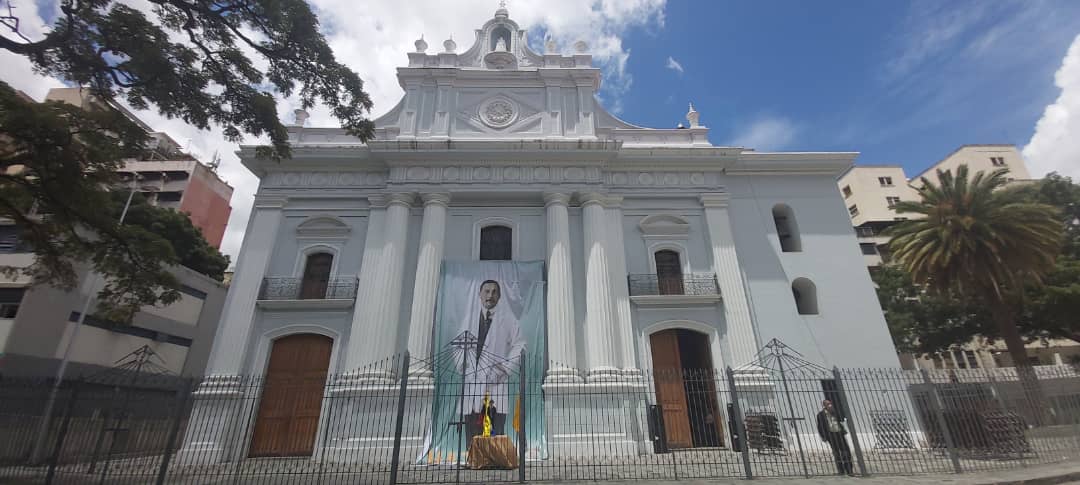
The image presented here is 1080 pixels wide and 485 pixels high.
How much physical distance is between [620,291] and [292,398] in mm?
9164

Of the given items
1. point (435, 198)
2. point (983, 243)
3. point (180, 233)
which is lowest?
point (983, 243)

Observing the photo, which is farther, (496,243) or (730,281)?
(496,243)

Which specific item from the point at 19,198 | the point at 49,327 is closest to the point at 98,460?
the point at 19,198

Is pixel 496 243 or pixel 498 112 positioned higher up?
pixel 498 112

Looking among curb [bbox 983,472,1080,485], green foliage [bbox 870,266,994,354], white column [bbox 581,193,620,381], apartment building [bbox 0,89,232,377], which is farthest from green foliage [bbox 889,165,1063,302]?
apartment building [bbox 0,89,232,377]

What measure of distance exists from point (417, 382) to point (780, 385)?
369 inches

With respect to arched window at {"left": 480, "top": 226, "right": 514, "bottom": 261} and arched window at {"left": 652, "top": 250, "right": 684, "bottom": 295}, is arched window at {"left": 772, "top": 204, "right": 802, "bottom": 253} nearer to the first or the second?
arched window at {"left": 652, "top": 250, "right": 684, "bottom": 295}

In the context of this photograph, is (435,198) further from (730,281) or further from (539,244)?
(730,281)

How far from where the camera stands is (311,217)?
14547 millimetres

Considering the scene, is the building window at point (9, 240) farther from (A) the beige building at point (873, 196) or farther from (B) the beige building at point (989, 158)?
(B) the beige building at point (989, 158)

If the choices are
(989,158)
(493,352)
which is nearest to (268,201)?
(493,352)

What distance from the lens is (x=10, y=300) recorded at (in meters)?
15.4

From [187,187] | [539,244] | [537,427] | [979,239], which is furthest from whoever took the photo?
[187,187]

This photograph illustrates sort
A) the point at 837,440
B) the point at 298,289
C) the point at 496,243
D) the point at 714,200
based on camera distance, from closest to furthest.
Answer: the point at 837,440 < the point at 298,289 < the point at 496,243 < the point at 714,200
